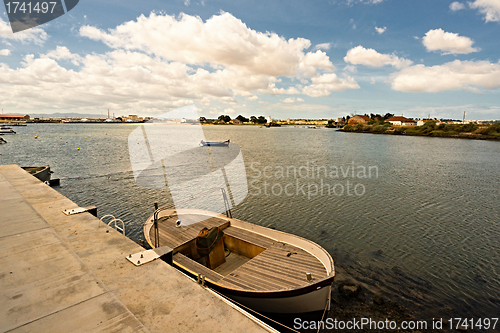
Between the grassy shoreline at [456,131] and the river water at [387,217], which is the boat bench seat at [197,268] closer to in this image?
the river water at [387,217]

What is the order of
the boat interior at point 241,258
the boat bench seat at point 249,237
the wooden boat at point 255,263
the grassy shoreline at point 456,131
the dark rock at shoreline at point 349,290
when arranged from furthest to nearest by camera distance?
the grassy shoreline at point 456,131
the boat bench seat at point 249,237
the dark rock at shoreline at point 349,290
the boat interior at point 241,258
the wooden boat at point 255,263

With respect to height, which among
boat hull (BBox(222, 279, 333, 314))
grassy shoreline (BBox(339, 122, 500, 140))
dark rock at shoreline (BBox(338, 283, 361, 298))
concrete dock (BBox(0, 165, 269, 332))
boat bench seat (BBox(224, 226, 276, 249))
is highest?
grassy shoreline (BBox(339, 122, 500, 140))

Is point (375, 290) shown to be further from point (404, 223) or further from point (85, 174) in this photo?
point (85, 174)

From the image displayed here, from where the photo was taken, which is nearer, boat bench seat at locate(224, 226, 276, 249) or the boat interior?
the boat interior

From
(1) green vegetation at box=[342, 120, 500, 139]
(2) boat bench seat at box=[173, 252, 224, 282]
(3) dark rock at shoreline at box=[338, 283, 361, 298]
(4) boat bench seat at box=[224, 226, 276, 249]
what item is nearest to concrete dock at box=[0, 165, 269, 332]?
(2) boat bench seat at box=[173, 252, 224, 282]

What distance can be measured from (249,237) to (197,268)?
10.2ft

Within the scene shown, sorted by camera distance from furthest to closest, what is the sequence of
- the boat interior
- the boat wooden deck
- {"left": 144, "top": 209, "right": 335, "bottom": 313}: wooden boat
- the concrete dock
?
the boat wooden deck < the boat interior < {"left": 144, "top": 209, "right": 335, "bottom": 313}: wooden boat < the concrete dock

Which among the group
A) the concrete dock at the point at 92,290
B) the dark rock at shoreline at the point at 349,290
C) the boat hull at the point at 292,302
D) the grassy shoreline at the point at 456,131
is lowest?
the dark rock at shoreline at the point at 349,290

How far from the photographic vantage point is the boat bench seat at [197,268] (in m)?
8.92

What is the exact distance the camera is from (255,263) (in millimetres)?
9578

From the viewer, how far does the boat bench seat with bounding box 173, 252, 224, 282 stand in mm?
8922

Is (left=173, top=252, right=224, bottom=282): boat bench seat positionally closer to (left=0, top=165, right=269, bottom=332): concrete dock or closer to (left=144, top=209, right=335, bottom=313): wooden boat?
(left=144, top=209, right=335, bottom=313): wooden boat

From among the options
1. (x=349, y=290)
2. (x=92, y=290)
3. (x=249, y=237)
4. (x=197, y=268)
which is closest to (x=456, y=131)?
(x=349, y=290)

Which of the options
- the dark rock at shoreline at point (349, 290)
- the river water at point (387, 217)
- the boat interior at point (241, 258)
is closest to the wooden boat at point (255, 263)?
the boat interior at point (241, 258)
